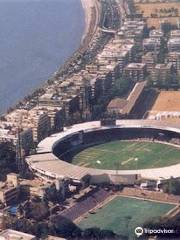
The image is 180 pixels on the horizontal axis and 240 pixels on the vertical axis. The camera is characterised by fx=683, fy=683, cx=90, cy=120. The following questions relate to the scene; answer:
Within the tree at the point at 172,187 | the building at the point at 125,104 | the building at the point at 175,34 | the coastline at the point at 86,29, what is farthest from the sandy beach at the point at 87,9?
the tree at the point at 172,187

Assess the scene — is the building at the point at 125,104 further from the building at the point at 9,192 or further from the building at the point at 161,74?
the building at the point at 9,192

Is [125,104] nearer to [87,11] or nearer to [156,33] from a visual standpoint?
[156,33]

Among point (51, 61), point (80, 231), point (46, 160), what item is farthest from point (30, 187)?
point (51, 61)

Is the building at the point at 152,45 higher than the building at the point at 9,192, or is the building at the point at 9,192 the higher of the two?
the building at the point at 152,45

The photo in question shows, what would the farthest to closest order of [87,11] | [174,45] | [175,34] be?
[87,11], [175,34], [174,45]

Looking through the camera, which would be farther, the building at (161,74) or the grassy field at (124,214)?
the building at (161,74)

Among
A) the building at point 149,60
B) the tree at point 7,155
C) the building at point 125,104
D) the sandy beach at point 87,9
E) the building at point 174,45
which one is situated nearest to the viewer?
the tree at point 7,155

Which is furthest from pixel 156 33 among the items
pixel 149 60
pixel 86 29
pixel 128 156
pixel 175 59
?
pixel 128 156

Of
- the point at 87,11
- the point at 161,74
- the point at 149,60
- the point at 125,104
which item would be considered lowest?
the point at 125,104
